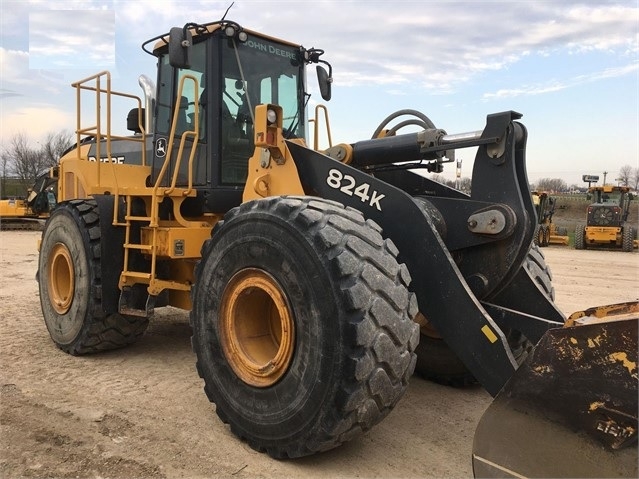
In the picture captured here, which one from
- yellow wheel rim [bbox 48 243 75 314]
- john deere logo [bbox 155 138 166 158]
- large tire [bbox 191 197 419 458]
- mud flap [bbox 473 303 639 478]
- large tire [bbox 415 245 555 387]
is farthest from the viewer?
yellow wheel rim [bbox 48 243 75 314]

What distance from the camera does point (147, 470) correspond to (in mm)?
3111

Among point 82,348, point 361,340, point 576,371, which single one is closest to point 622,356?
point 576,371

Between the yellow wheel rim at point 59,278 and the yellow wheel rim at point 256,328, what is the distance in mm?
2707

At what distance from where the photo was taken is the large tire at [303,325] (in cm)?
288

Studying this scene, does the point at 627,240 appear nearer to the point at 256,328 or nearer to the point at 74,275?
the point at 74,275

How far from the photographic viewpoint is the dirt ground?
3.16 metres

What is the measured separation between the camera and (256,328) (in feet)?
12.0

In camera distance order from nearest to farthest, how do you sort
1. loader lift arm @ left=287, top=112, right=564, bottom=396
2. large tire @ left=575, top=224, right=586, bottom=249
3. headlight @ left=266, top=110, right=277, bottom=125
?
loader lift arm @ left=287, top=112, right=564, bottom=396
headlight @ left=266, top=110, right=277, bottom=125
large tire @ left=575, top=224, right=586, bottom=249

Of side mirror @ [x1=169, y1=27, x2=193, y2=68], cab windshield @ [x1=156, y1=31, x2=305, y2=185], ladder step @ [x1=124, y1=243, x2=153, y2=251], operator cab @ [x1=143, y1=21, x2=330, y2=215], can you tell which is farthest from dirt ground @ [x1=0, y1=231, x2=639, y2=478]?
side mirror @ [x1=169, y1=27, x2=193, y2=68]

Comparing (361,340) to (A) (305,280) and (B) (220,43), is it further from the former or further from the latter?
(B) (220,43)

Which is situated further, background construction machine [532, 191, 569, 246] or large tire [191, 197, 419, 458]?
background construction machine [532, 191, 569, 246]

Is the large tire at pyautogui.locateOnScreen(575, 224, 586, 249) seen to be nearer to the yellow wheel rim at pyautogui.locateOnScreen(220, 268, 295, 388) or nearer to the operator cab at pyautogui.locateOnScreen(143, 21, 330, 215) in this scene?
the operator cab at pyautogui.locateOnScreen(143, 21, 330, 215)

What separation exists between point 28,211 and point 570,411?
22.9 meters

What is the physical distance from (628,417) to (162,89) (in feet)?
15.6
